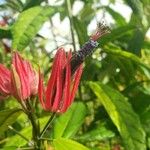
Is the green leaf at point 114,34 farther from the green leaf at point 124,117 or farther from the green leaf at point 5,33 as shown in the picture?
the green leaf at point 5,33

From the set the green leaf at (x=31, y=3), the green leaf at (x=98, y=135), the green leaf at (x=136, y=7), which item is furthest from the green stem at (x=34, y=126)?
the green leaf at (x=31, y=3)

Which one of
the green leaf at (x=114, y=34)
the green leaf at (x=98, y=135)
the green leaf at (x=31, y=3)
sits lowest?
the green leaf at (x=98, y=135)

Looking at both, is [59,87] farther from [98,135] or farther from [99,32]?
[98,135]

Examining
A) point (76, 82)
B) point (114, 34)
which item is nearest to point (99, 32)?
point (76, 82)

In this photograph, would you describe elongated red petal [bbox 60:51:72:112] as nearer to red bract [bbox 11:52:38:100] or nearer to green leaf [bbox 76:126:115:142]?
red bract [bbox 11:52:38:100]

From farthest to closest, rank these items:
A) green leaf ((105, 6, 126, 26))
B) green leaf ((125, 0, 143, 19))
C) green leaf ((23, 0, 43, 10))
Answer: green leaf ((105, 6, 126, 26)) < green leaf ((23, 0, 43, 10)) < green leaf ((125, 0, 143, 19))

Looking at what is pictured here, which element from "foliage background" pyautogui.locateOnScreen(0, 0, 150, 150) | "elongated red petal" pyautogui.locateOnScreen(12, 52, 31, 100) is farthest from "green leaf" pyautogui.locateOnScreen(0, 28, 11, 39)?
"elongated red petal" pyautogui.locateOnScreen(12, 52, 31, 100)

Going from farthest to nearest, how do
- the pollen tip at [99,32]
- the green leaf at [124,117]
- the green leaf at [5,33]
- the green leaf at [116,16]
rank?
the green leaf at [116,16], the green leaf at [5,33], the green leaf at [124,117], the pollen tip at [99,32]
